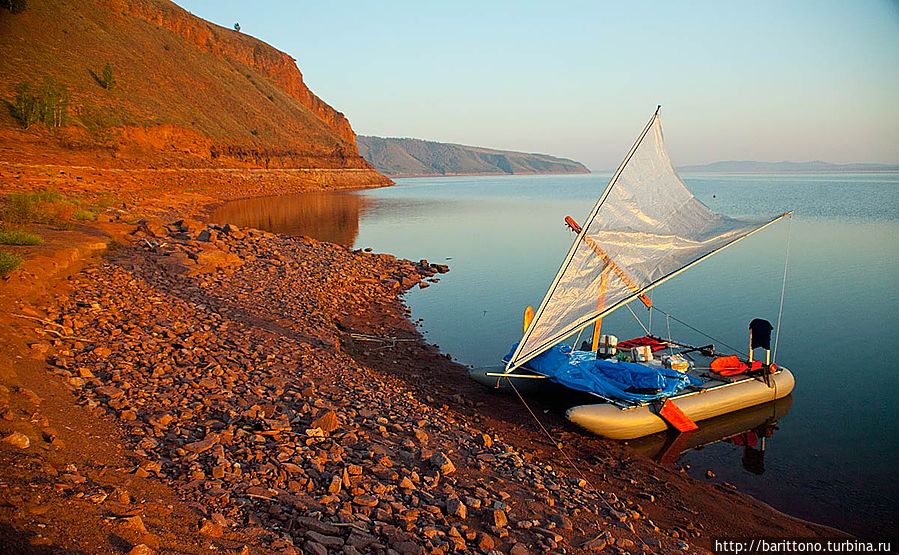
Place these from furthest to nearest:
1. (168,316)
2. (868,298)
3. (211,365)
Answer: (868,298), (168,316), (211,365)

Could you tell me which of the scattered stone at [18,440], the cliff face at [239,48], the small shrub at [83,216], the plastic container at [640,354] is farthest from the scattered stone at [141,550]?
the cliff face at [239,48]

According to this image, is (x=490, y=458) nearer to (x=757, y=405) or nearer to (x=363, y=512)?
(x=363, y=512)

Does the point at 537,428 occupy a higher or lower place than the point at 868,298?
lower

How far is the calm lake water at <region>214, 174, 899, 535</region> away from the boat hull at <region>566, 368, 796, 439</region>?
0.28 m

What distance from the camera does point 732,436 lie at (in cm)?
1138

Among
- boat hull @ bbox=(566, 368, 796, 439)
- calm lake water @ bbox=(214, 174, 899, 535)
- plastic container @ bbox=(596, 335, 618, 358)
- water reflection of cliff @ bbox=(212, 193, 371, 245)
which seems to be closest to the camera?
calm lake water @ bbox=(214, 174, 899, 535)

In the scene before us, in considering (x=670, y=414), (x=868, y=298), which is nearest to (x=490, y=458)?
(x=670, y=414)

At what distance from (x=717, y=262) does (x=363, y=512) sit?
26321 millimetres

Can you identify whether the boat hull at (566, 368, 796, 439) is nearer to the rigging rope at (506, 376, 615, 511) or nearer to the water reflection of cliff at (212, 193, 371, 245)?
the rigging rope at (506, 376, 615, 511)

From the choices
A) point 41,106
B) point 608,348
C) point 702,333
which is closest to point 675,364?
point 608,348

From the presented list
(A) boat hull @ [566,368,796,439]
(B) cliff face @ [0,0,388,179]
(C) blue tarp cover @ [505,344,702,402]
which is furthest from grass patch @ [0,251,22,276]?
(B) cliff face @ [0,0,388,179]

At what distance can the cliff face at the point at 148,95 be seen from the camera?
46312 mm

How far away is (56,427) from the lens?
20.4 feet

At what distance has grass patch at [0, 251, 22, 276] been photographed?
419 inches
